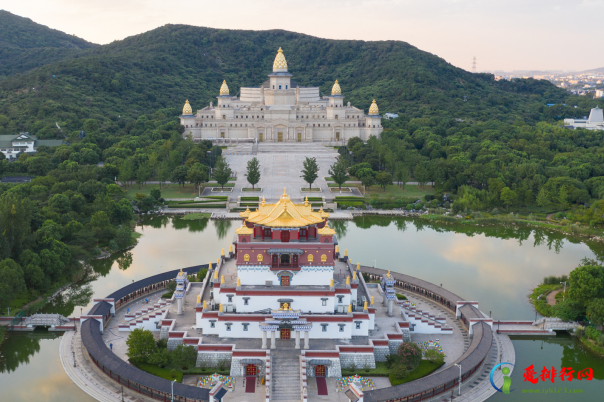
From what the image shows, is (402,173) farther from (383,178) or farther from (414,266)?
(414,266)

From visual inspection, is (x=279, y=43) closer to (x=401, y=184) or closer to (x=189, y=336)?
(x=401, y=184)

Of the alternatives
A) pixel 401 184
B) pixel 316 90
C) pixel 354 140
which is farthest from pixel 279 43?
pixel 401 184

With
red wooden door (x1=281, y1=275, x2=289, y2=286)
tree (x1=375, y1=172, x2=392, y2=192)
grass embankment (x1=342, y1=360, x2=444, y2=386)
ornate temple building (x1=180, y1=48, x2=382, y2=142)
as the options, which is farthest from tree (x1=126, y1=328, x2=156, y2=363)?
ornate temple building (x1=180, y1=48, x2=382, y2=142)

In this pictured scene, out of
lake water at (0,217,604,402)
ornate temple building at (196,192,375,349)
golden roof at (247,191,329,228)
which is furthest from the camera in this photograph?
golden roof at (247,191,329,228)

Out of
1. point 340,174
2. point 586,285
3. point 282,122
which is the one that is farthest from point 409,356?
point 282,122

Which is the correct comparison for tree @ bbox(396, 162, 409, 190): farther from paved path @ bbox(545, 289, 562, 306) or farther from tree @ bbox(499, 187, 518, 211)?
paved path @ bbox(545, 289, 562, 306)

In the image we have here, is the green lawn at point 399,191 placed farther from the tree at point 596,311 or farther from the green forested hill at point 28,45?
the green forested hill at point 28,45

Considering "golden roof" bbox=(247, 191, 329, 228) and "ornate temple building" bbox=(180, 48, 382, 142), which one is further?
"ornate temple building" bbox=(180, 48, 382, 142)

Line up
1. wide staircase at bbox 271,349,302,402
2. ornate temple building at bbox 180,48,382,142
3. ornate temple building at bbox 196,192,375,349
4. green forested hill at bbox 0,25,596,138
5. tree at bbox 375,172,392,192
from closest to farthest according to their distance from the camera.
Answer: wide staircase at bbox 271,349,302,402
ornate temple building at bbox 196,192,375,349
tree at bbox 375,172,392,192
ornate temple building at bbox 180,48,382,142
green forested hill at bbox 0,25,596,138
